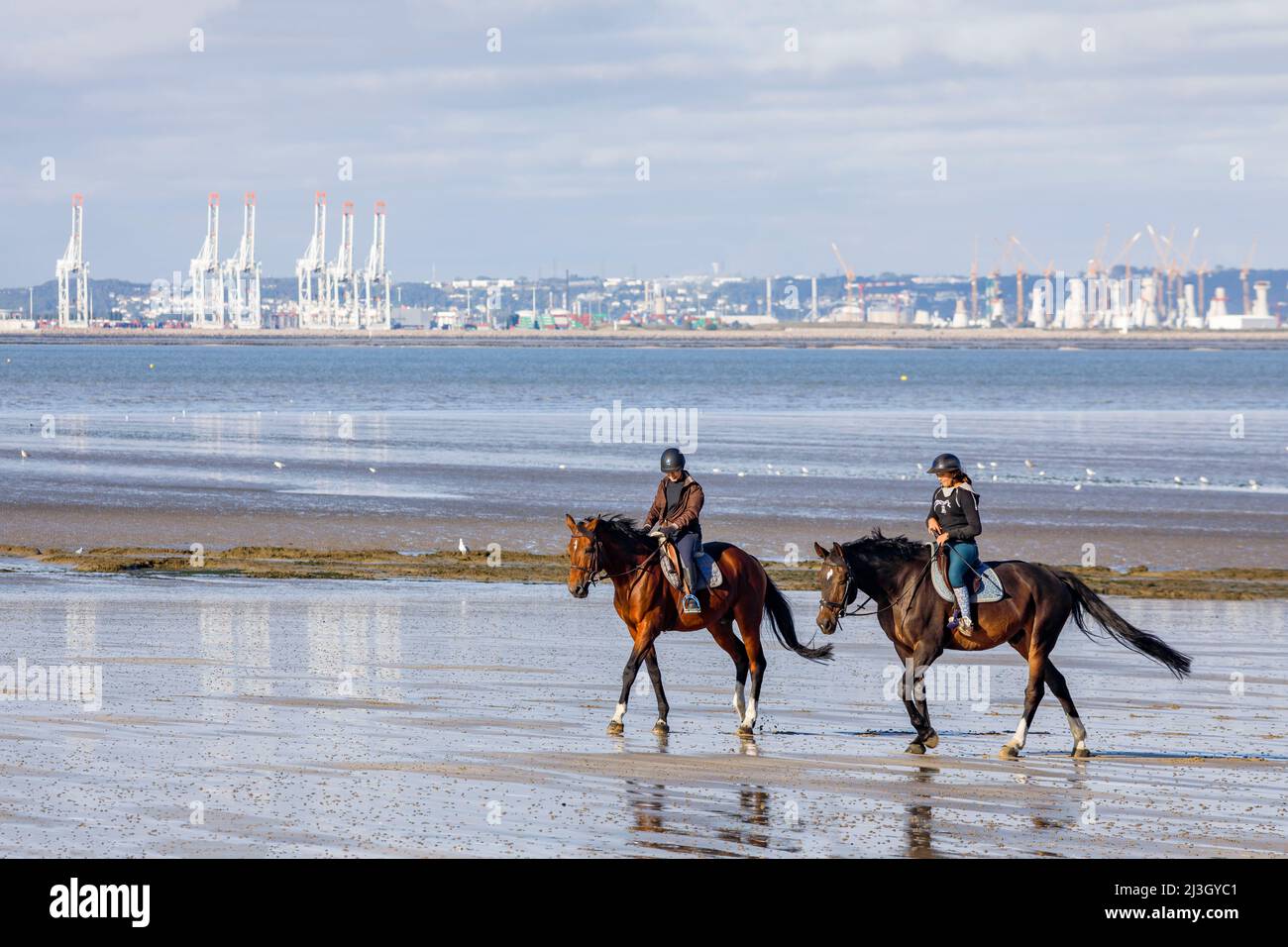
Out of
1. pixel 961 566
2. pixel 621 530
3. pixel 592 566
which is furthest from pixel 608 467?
pixel 961 566

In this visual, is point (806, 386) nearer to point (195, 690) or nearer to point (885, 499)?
point (885, 499)

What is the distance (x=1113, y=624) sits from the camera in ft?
52.5

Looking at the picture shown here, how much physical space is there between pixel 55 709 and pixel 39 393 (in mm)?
97327

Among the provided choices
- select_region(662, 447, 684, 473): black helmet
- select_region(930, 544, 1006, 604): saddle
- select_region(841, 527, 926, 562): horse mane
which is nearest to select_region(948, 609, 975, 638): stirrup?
select_region(930, 544, 1006, 604): saddle

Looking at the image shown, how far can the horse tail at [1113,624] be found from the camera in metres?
15.7

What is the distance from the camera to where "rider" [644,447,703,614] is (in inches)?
627

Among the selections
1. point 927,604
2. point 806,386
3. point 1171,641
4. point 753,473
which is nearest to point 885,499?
point 753,473

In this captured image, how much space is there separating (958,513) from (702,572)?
2.35 m

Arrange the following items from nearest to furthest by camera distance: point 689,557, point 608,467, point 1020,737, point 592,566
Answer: point 1020,737 < point 592,566 < point 689,557 < point 608,467

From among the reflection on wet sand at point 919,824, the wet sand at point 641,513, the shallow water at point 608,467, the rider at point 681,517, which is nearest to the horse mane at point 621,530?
the rider at point 681,517

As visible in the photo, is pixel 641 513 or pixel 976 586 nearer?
pixel 976 586

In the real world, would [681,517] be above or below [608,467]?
above

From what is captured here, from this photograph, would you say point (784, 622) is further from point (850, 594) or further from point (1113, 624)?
point (1113, 624)

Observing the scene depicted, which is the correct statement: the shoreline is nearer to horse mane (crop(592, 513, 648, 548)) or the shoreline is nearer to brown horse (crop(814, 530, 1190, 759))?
horse mane (crop(592, 513, 648, 548))
